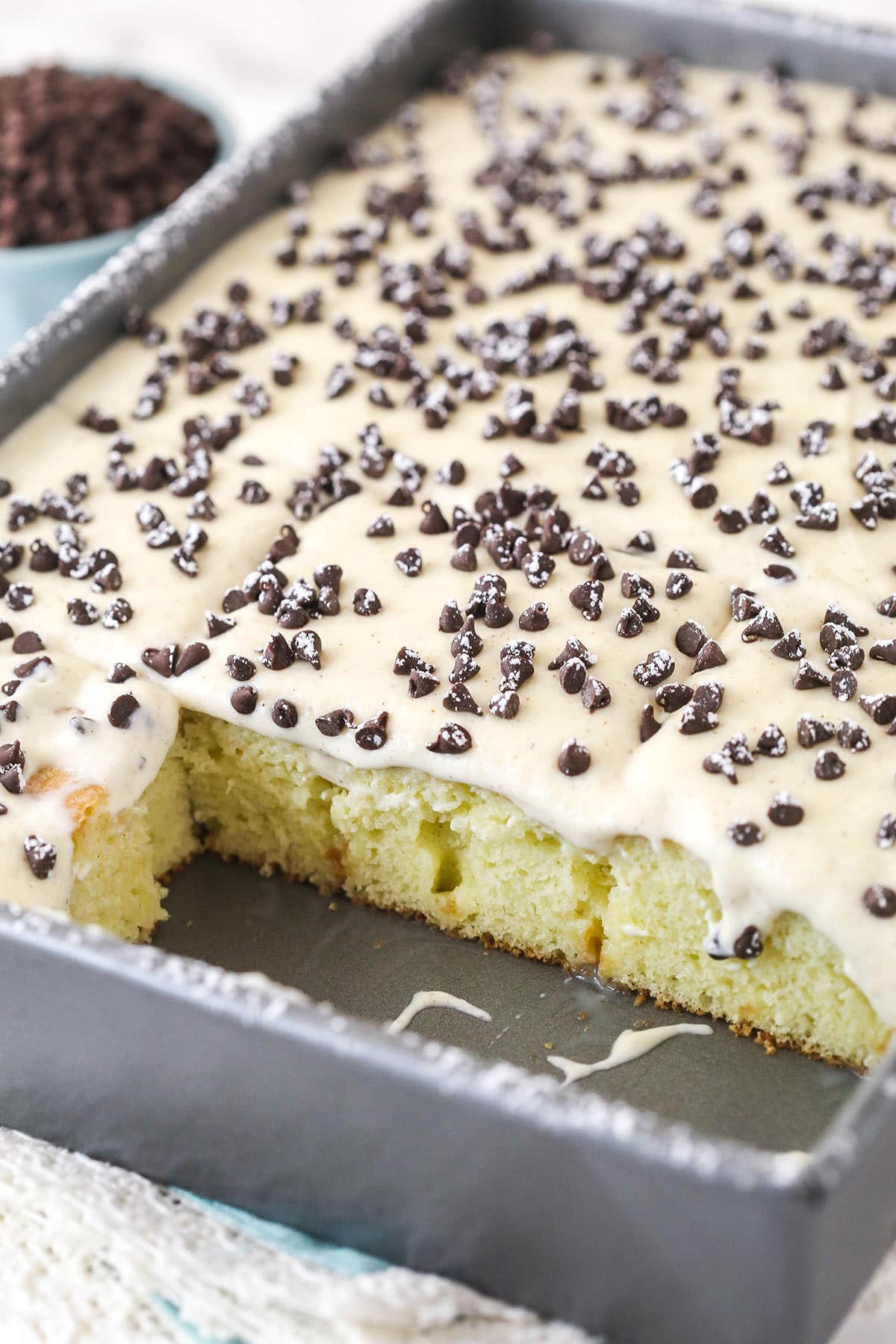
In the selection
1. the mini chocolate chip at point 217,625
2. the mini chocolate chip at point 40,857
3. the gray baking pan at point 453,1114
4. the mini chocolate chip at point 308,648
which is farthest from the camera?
the mini chocolate chip at point 217,625

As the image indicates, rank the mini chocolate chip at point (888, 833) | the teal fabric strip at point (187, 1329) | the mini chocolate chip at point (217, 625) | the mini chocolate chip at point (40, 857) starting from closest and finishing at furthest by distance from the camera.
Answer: the teal fabric strip at point (187, 1329), the mini chocolate chip at point (888, 833), the mini chocolate chip at point (40, 857), the mini chocolate chip at point (217, 625)

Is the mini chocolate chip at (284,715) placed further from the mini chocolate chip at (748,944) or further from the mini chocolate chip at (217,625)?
the mini chocolate chip at (748,944)

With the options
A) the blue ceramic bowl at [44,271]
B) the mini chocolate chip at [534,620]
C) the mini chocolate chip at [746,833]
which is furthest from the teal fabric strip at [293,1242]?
the blue ceramic bowl at [44,271]

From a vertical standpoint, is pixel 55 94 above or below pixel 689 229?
below

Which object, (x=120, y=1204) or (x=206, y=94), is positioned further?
(x=206, y=94)

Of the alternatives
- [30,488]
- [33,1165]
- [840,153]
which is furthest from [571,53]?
[33,1165]

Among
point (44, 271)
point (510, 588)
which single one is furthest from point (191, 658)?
point (44, 271)

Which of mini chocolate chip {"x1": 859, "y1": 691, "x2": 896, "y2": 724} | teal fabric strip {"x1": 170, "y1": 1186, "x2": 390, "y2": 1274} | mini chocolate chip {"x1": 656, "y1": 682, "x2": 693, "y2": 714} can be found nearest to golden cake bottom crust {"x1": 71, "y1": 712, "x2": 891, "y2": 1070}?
mini chocolate chip {"x1": 656, "y1": 682, "x2": 693, "y2": 714}

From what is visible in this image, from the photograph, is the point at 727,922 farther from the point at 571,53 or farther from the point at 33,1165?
the point at 571,53
